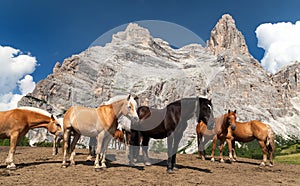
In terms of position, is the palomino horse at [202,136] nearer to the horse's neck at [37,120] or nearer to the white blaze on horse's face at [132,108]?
the white blaze on horse's face at [132,108]

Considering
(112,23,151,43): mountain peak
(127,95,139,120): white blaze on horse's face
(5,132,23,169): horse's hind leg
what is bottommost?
(5,132,23,169): horse's hind leg

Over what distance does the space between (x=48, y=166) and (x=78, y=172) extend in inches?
74.1

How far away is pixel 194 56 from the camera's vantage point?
11.9 meters

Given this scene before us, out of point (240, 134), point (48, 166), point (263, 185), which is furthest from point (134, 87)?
point (240, 134)

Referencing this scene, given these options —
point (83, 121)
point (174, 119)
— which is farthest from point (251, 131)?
point (83, 121)

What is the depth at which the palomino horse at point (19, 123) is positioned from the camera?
34.1 ft

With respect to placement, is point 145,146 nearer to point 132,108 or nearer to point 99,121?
point 99,121

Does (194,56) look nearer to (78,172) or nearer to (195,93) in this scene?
(195,93)

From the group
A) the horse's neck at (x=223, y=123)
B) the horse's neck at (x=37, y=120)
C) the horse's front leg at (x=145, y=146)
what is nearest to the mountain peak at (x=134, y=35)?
the horse's front leg at (x=145, y=146)

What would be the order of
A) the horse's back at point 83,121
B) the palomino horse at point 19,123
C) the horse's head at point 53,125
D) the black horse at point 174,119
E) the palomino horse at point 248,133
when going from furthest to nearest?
the palomino horse at point 248,133 < the horse's head at point 53,125 < the black horse at point 174,119 < the palomino horse at point 19,123 < the horse's back at point 83,121

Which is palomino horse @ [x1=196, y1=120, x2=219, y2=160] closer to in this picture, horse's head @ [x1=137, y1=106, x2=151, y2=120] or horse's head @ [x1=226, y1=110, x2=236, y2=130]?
horse's head @ [x1=226, y1=110, x2=236, y2=130]

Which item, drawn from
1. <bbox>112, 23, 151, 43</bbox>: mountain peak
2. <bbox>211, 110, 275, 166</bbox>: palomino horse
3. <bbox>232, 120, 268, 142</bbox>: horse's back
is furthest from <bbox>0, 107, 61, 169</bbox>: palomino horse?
<bbox>232, 120, 268, 142</bbox>: horse's back

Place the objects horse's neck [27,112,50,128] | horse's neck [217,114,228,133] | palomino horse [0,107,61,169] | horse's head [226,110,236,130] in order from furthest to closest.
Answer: horse's neck [217,114,228,133]
horse's head [226,110,236,130]
horse's neck [27,112,50,128]
palomino horse [0,107,61,169]

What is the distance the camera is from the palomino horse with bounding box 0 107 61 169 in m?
10.4
